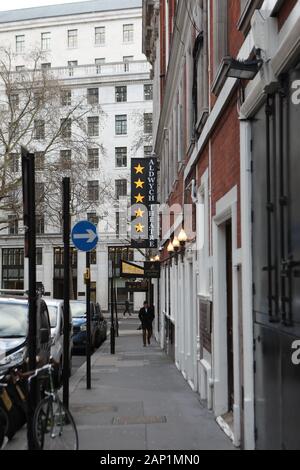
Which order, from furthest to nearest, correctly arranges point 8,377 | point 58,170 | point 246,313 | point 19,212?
point 19,212
point 58,170
point 8,377
point 246,313

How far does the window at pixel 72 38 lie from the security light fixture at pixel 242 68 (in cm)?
6939

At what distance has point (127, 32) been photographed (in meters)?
71.2

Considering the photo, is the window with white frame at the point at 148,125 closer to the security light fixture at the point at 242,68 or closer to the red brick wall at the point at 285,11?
the security light fixture at the point at 242,68

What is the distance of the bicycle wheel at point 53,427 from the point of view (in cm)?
626

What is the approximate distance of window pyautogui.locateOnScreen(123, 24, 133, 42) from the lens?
71000mm

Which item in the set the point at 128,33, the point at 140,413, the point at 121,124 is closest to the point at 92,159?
the point at 121,124

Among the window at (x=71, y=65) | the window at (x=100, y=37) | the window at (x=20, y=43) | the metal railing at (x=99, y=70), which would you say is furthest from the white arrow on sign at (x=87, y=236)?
the window at (x=20, y=43)

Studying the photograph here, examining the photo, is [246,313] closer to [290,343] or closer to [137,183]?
[290,343]

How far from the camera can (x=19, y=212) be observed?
38219 mm

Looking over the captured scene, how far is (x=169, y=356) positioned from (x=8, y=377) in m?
12.8

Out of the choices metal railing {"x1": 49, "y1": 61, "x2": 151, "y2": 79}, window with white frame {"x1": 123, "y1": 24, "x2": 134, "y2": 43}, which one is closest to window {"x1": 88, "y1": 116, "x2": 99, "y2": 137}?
metal railing {"x1": 49, "y1": 61, "x2": 151, "y2": 79}

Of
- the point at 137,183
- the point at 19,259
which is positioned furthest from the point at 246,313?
the point at 19,259

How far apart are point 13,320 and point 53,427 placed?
428cm

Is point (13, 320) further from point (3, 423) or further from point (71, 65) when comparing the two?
point (71, 65)
